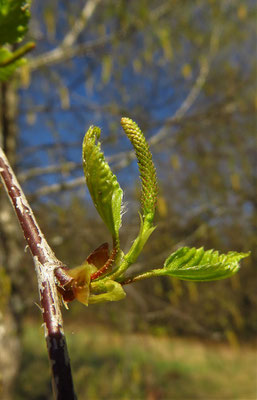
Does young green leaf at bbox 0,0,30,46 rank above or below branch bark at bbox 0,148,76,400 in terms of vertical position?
above

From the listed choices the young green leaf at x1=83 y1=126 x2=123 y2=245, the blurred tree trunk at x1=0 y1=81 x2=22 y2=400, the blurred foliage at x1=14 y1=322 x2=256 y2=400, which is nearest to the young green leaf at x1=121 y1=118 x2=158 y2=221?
the young green leaf at x1=83 y1=126 x2=123 y2=245

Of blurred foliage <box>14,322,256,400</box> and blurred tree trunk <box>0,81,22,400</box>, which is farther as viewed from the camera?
→ blurred foliage <box>14,322,256,400</box>

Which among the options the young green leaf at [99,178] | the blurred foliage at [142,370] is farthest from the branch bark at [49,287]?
the blurred foliage at [142,370]

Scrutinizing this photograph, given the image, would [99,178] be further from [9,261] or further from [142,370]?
[142,370]

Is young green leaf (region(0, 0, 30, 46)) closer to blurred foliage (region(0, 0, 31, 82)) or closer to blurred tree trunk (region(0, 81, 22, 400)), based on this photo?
blurred foliage (region(0, 0, 31, 82))

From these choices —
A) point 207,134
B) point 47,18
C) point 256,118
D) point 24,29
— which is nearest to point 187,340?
point 256,118

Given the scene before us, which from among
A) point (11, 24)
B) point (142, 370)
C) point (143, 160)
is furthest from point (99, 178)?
point (142, 370)

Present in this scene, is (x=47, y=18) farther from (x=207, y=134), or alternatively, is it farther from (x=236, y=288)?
(x=236, y=288)
